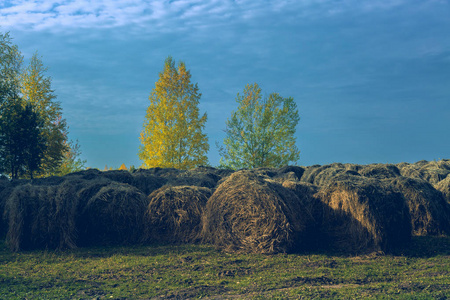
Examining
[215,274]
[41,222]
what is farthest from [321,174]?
[41,222]

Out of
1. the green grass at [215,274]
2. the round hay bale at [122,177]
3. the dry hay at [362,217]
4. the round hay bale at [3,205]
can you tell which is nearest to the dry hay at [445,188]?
the green grass at [215,274]

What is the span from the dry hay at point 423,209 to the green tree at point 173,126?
2546cm

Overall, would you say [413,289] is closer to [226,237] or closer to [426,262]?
[426,262]

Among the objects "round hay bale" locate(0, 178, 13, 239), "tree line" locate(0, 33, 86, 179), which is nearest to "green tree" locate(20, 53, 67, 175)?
"tree line" locate(0, 33, 86, 179)

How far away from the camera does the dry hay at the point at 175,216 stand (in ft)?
41.7

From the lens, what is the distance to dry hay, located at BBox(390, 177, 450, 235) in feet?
45.2

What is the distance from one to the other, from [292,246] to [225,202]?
7.53 ft

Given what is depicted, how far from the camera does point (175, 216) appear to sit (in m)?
12.9

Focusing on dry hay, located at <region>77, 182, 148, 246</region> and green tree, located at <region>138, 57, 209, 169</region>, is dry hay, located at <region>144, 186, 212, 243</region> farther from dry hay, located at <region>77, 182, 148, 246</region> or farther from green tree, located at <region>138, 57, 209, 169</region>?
green tree, located at <region>138, 57, 209, 169</region>

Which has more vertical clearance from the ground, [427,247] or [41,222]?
[41,222]

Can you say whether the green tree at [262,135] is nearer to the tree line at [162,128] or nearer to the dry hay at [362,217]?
the tree line at [162,128]

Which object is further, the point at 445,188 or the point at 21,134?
the point at 21,134

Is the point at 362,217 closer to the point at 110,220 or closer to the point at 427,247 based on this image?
the point at 427,247

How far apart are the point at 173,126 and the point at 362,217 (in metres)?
28.8
